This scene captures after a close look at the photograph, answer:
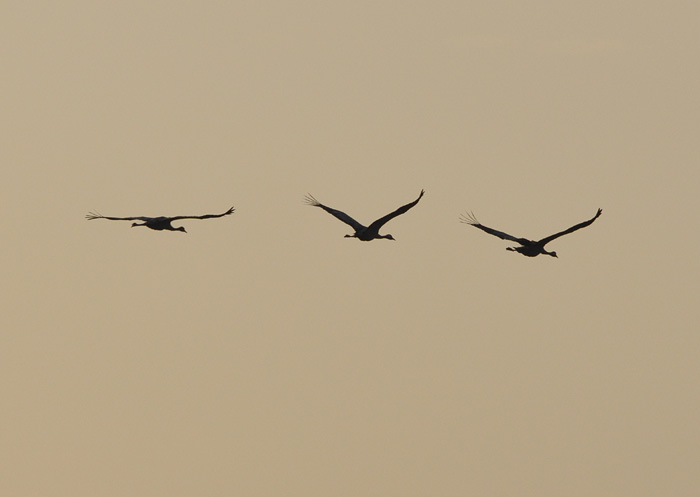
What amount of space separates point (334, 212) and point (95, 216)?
14193 mm

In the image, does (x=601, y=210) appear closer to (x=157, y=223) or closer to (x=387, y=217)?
(x=387, y=217)

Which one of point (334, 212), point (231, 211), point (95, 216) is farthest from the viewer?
point (334, 212)

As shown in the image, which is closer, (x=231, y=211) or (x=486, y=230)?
(x=231, y=211)

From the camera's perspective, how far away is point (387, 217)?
8662 cm

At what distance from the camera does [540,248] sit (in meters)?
89.8

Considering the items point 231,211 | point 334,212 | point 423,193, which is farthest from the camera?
point 334,212

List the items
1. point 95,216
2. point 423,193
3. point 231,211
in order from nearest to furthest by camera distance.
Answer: point 423,193 < point 231,211 < point 95,216

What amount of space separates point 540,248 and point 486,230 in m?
3.58

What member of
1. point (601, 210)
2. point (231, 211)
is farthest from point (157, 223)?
point (601, 210)

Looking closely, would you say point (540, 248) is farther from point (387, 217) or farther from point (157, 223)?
point (157, 223)

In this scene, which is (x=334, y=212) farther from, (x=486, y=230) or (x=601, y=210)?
(x=601, y=210)

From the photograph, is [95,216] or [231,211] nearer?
[231,211]

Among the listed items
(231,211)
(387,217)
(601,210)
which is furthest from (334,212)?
(601,210)

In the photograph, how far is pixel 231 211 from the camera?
8144 centimetres
